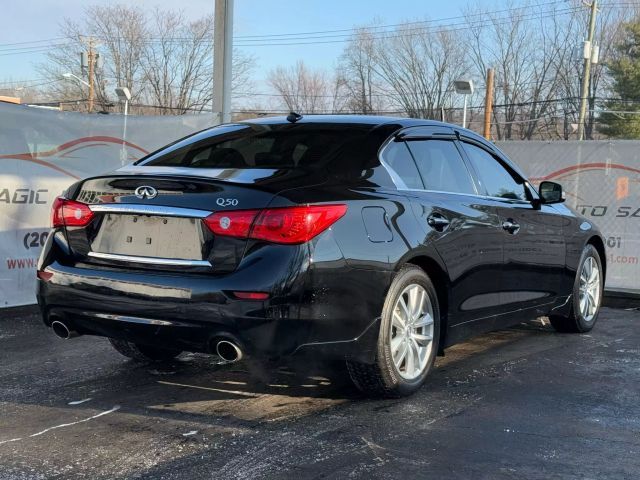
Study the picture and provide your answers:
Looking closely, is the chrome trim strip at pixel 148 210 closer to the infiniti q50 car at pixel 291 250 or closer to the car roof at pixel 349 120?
the infiniti q50 car at pixel 291 250

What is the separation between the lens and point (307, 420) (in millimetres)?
3900

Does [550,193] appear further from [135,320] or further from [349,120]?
[135,320]

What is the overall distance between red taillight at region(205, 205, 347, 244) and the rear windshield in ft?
1.76

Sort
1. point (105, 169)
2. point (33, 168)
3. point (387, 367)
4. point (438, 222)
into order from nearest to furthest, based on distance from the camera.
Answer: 1. point (387, 367)
2. point (438, 222)
3. point (33, 168)
4. point (105, 169)

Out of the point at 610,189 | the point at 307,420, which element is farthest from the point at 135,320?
the point at 610,189

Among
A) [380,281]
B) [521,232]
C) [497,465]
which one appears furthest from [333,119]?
[497,465]

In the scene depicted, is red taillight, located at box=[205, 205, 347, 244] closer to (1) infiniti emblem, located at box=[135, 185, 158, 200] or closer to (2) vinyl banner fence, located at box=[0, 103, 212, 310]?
(1) infiniti emblem, located at box=[135, 185, 158, 200]

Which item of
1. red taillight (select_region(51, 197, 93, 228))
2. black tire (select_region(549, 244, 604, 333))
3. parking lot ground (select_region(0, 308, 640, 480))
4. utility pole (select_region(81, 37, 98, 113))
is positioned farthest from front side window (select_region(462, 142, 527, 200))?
utility pole (select_region(81, 37, 98, 113))

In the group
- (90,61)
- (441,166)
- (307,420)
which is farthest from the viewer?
(90,61)

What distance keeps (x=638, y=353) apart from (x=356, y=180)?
303 centimetres

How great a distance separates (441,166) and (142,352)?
234 centimetres

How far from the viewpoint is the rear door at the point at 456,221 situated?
14.7ft

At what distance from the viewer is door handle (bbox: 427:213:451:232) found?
4.39 meters

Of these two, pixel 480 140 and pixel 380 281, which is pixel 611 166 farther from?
pixel 380 281
